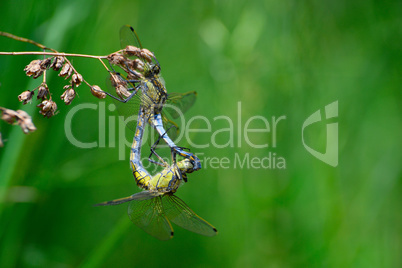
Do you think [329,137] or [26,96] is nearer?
[26,96]

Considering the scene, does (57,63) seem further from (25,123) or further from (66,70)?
(25,123)

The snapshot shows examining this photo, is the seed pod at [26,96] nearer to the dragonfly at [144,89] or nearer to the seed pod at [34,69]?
the seed pod at [34,69]

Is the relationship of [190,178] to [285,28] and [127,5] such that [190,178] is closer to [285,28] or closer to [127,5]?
[285,28]

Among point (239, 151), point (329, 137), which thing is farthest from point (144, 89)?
point (329, 137)

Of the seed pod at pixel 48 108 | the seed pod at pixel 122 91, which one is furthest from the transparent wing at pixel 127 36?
the seed pod at pixel 48 108

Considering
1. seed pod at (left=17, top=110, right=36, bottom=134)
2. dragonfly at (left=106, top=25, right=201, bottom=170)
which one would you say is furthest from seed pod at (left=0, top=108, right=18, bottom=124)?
dragonfly at (left=106, top=25, right=201, bottom=170)

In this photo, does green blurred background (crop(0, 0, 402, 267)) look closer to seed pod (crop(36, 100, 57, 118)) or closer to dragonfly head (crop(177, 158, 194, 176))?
dragonfly head (crop(177, 158, 194, 176))

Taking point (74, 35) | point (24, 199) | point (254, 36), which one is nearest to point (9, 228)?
point (24, 199)

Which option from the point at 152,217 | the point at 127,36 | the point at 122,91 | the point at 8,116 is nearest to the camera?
the point at 8,116
